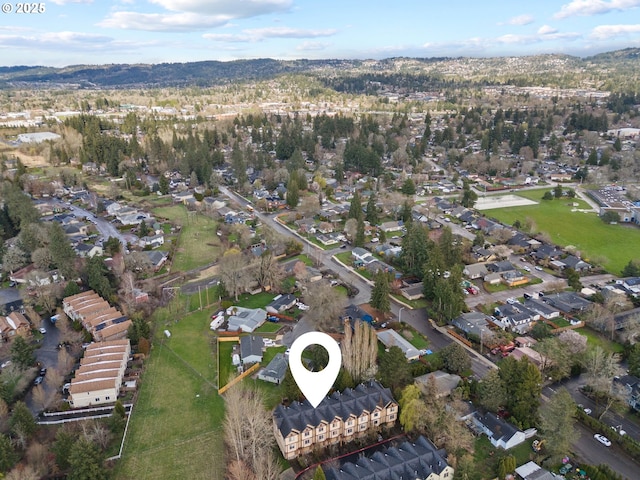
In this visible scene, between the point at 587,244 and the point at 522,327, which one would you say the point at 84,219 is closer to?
the point at 522,327

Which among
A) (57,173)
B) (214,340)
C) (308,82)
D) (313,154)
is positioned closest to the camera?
(214,340)

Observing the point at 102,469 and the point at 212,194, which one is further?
the point at 212,194

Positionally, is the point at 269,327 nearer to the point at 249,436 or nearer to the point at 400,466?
the point at 249,436

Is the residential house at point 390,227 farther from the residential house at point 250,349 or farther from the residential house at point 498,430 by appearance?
the residential house at point 498,430

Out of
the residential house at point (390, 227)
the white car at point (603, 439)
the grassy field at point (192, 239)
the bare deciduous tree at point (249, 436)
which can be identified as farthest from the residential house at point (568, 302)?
the grassy field at point (192, 239)

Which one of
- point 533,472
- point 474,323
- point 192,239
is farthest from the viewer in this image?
point 192,239

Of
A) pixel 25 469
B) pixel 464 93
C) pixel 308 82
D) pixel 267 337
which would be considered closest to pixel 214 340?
pixel 267 337

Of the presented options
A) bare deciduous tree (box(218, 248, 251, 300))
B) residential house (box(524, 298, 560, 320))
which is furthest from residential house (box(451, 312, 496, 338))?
bare deciduous tree (box(218, 248, 251, 300))

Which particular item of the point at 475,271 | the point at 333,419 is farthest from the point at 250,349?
the point at 475,271
